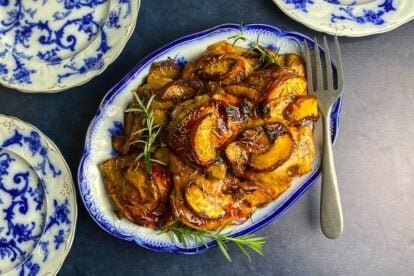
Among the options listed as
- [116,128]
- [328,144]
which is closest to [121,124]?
[116,128]

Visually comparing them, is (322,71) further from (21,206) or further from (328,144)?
(21,206)

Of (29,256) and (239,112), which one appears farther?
(29,256)

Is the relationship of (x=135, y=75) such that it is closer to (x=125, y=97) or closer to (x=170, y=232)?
(x=125, y=97)

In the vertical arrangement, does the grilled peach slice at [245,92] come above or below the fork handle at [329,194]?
above

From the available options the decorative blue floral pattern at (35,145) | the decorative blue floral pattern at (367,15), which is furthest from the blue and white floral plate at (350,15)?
the decorative blue floral pattern at (35,145)

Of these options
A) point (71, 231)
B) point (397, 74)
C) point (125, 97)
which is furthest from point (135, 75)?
point (397, 74)

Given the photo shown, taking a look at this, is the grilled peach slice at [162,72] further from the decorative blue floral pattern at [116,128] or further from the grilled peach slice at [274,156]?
the grilled peach slice at [274,156]
